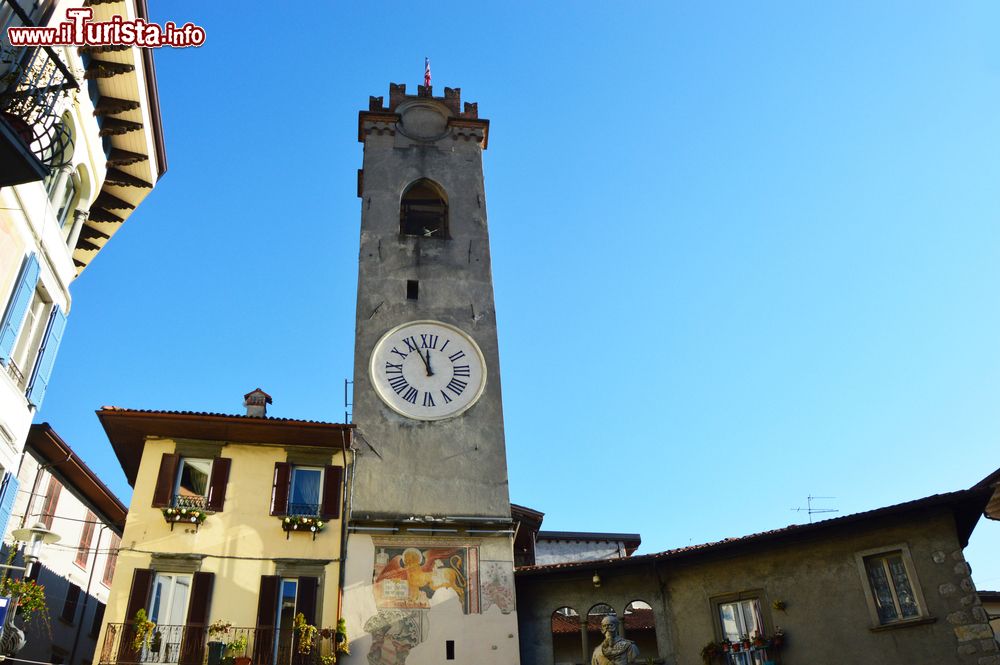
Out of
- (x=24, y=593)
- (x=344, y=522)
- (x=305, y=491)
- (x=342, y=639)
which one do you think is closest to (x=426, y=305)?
(x=305, y=491)

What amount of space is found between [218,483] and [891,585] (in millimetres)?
12856

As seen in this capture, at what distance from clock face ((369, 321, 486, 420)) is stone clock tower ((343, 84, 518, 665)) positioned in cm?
3

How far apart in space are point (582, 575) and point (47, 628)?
1235 cm

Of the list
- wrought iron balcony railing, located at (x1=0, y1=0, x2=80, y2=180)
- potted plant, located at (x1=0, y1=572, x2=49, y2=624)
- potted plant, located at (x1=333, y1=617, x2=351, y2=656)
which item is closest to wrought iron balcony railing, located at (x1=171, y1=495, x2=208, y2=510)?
potted plant, located at (x1=333, y1=617, x2=351, y2=656)

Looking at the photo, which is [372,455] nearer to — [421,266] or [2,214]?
[421,266]

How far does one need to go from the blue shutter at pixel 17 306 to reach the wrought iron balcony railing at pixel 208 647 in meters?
5.95

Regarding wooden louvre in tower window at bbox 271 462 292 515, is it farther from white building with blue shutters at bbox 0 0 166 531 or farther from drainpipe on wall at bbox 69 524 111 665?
drainpipe on wall at bbox 69 524 111 665

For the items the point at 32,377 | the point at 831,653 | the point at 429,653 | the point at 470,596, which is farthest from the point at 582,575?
the point at 32,377

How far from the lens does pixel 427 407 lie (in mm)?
20531

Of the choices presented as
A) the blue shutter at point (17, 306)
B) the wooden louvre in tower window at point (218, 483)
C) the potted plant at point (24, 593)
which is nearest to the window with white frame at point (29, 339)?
the blue shutter at point (17, 306)

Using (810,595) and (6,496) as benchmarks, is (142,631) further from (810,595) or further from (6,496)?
(810,595)

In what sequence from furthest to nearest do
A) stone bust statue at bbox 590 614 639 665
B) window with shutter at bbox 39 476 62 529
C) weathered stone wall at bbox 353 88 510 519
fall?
window with shutter at bbox 39 476 62 529 < weathered stone wall at bbox 353 88 510 519 < stone bust statue at bbox 590 614 639 665

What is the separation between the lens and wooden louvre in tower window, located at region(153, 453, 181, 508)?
17152mm

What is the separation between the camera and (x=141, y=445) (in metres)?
18.2
